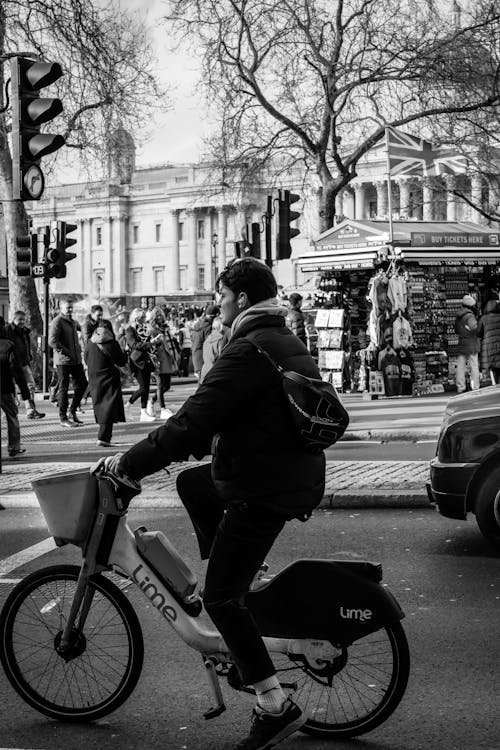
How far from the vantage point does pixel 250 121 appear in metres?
28.9

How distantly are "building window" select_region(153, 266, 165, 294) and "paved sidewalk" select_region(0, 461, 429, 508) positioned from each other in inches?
4414

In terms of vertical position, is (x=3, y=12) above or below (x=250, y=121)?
above

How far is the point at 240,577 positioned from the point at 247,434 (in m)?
0.50

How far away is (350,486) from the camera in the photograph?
9570 mm

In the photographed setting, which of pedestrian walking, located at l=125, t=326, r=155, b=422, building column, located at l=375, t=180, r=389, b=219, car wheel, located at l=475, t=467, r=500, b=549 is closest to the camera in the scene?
car wheel, located at l=475, t=467, r=500, b=549

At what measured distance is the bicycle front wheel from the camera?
13.8 feet

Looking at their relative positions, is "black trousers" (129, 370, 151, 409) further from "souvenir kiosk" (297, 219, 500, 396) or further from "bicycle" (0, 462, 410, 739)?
"bicycle" (0, 462, 410, 739)

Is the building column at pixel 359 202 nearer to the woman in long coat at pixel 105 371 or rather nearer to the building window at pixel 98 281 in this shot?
the building window at pixel 98 281

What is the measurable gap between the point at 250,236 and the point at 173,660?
13682mm

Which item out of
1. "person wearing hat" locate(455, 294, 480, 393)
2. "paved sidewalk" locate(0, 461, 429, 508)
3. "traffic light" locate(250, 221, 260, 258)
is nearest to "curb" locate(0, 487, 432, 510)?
"paved sidewalk" locate(0, 461, 429, 508)

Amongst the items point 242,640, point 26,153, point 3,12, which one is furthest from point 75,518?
point 3,12

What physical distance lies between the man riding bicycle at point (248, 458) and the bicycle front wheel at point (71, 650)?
0.50 metres

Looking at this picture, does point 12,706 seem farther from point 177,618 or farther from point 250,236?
point 250,236

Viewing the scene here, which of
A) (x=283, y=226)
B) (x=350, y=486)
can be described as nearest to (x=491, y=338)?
(x=283, y=226)
